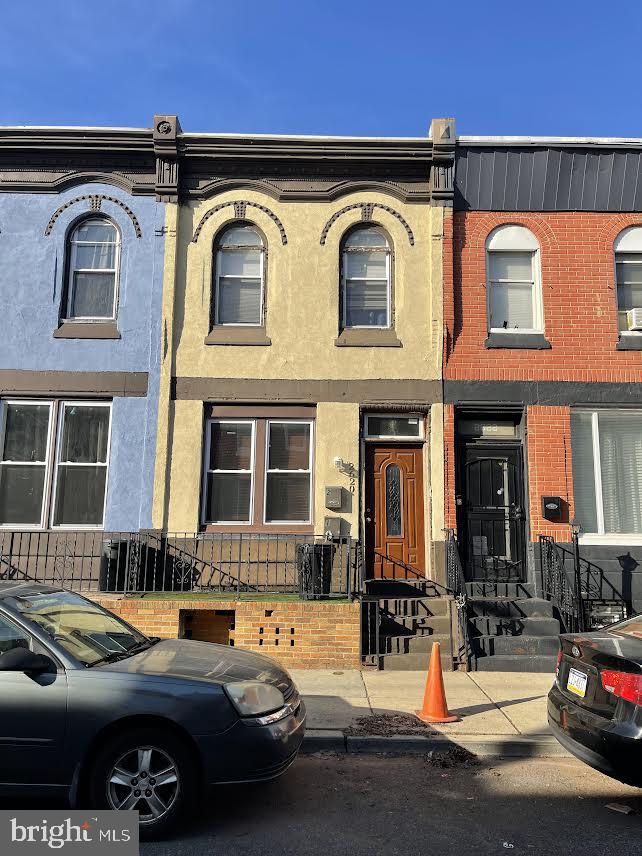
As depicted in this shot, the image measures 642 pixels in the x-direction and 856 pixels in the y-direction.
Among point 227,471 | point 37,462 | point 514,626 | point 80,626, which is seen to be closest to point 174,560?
point 227,471

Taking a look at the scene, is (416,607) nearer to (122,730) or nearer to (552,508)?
(552,508)

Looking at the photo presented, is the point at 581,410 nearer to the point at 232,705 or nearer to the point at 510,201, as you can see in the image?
the point at 510,201

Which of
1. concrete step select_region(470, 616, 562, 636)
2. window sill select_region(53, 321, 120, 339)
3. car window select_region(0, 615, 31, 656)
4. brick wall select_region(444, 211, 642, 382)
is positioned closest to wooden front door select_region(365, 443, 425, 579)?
concrete step select_region(470, 616, 562, 636)

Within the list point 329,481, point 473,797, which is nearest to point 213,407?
point 329,481

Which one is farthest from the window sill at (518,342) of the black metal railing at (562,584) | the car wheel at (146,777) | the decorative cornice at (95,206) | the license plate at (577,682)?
the car wheel at (146,777)

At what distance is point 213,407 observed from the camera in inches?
458

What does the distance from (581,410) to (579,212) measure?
3.40m

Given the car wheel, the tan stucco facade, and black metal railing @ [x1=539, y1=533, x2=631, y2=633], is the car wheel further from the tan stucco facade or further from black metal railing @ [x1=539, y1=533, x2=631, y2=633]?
black metal railing @ [x1=539, y1=533, x2=631, y2=633]

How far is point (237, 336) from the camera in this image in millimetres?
11680

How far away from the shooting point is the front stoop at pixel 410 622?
9.29 metres

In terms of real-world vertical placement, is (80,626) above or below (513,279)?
below

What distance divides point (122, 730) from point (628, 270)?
10.8 meters

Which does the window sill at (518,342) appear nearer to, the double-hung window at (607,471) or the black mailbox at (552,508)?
the double-hung window at (607,471)

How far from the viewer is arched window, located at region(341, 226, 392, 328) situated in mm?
11930
